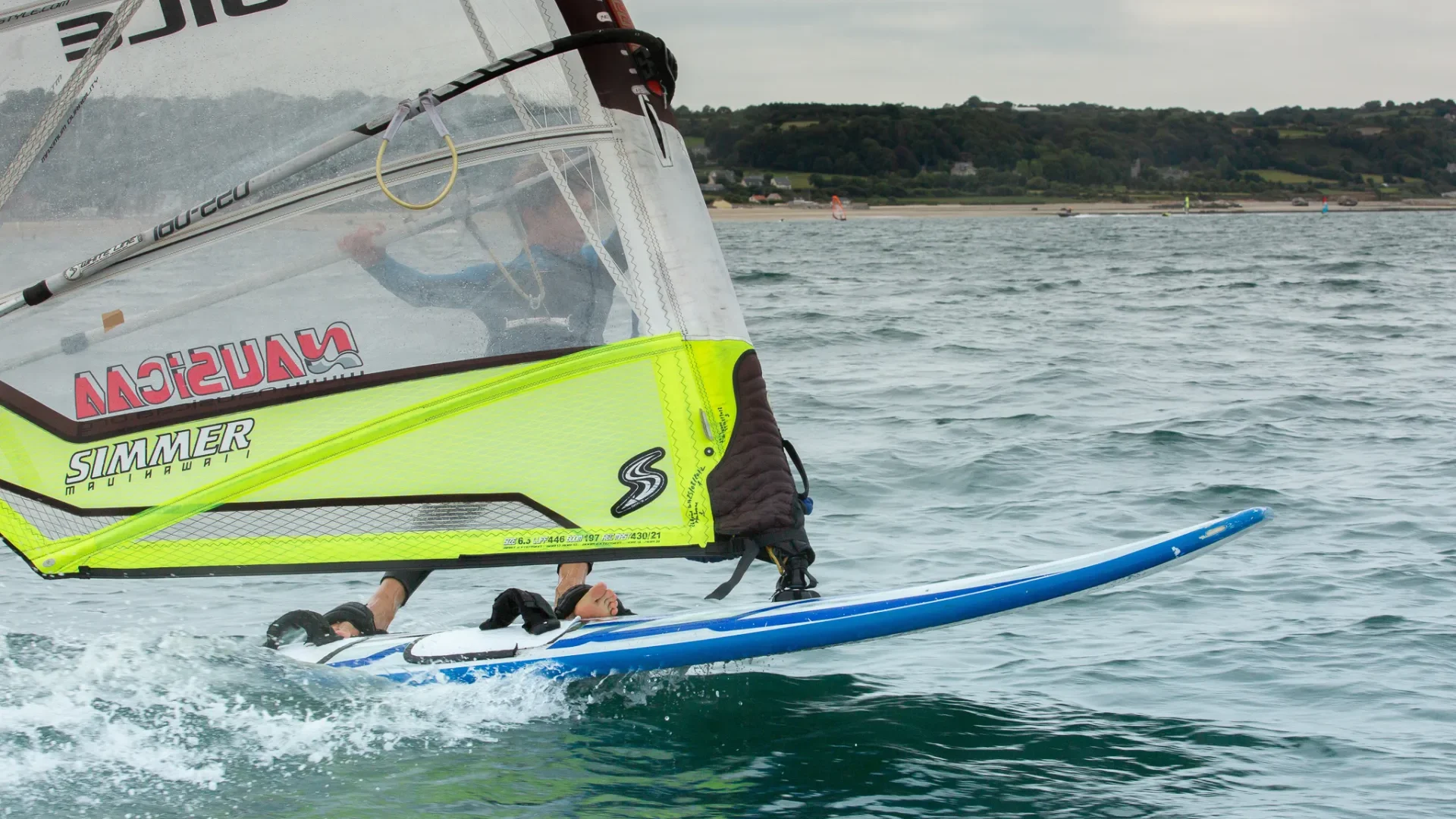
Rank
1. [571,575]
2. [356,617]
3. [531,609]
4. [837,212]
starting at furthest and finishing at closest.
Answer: [837,212], [571,575], [356,617], [531,609]

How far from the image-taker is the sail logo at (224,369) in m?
4.06

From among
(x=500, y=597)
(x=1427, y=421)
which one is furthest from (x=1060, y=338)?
(x=500, y=597)

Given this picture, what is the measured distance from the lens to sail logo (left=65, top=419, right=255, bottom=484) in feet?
13.5

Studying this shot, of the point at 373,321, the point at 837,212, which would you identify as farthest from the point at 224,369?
the point at 837,212

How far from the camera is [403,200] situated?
4.02 m

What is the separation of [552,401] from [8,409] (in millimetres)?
1540

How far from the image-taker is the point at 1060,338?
676 inches

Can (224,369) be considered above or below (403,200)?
below

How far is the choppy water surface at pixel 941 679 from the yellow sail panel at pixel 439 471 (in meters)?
0.56

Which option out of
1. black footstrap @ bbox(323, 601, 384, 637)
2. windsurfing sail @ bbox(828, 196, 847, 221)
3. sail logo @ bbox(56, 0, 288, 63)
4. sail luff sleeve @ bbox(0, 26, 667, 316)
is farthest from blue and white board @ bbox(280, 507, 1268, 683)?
windsurfing sail @ bbox(828, 196, 847, 221)

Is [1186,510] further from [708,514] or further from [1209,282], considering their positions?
[1209,282]

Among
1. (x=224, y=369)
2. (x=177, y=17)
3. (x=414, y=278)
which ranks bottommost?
(x=224, y=369)

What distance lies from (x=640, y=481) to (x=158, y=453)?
4.48 feet

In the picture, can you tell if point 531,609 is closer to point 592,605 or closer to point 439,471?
point 592,605
